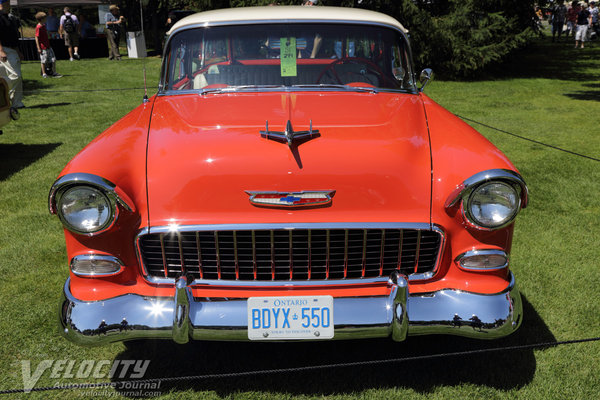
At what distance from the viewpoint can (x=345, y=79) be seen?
387cm

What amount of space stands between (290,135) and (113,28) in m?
19.3

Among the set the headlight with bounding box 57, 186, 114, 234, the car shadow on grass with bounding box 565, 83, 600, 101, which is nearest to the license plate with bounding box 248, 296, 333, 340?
the headlight with bounding box 57, 186, 114, 234

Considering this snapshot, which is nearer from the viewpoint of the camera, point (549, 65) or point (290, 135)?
point (290, 135)

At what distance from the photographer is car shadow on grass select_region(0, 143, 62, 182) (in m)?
6.78

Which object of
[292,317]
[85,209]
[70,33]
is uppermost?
[85,209]

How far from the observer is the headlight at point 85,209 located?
8.26ft

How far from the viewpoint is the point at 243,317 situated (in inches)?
96.8

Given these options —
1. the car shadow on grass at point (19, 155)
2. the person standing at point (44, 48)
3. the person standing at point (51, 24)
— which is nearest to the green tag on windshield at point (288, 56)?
the car shadow on grass at point (19, 155)

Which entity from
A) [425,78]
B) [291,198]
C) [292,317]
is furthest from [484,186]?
[425,78]

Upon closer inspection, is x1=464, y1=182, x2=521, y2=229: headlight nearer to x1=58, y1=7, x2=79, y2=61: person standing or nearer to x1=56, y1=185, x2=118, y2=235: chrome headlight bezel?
x1=56, y1=185, x2=118, y2=235: chrome headlight bezel

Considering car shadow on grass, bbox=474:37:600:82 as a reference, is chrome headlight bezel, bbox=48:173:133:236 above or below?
above

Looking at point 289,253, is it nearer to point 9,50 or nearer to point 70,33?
point 9,50

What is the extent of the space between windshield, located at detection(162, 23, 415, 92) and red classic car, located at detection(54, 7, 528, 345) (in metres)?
0.95

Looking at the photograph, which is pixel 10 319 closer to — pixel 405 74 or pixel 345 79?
pixel 345 79
